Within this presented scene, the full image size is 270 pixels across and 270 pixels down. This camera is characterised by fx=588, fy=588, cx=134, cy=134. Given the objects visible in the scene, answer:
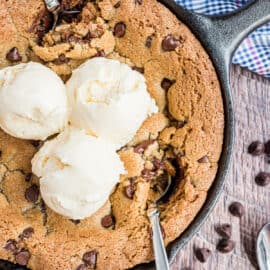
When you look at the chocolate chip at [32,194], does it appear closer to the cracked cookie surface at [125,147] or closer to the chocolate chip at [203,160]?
the cracked cookie surface at [125,147]

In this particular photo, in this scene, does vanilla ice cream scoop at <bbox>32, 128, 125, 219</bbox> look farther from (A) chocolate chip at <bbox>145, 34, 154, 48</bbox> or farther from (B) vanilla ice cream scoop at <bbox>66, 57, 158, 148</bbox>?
(A) chocolate chip at <bbox>145, 34, 154, 48</bbox>

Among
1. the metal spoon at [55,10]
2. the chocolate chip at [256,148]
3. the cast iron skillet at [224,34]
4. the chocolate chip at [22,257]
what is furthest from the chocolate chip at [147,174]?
the chocolate chip at [256,148]

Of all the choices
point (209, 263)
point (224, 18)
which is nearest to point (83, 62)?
point (224, 18)

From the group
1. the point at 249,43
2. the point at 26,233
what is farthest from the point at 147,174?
the point at 249,43

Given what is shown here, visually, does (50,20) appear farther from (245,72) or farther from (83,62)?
(245,72)

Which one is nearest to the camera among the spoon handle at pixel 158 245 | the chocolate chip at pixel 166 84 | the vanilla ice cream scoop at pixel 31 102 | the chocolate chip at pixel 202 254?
the vanilla ice cream scoop at pixel 31 102

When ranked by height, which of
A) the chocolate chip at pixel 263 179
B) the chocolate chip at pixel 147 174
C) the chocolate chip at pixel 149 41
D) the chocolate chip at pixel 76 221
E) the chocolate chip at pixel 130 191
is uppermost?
the chocolate chip at pixel 149 41

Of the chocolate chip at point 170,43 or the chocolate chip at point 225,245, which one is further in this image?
the chocolate chip at point 225,245
